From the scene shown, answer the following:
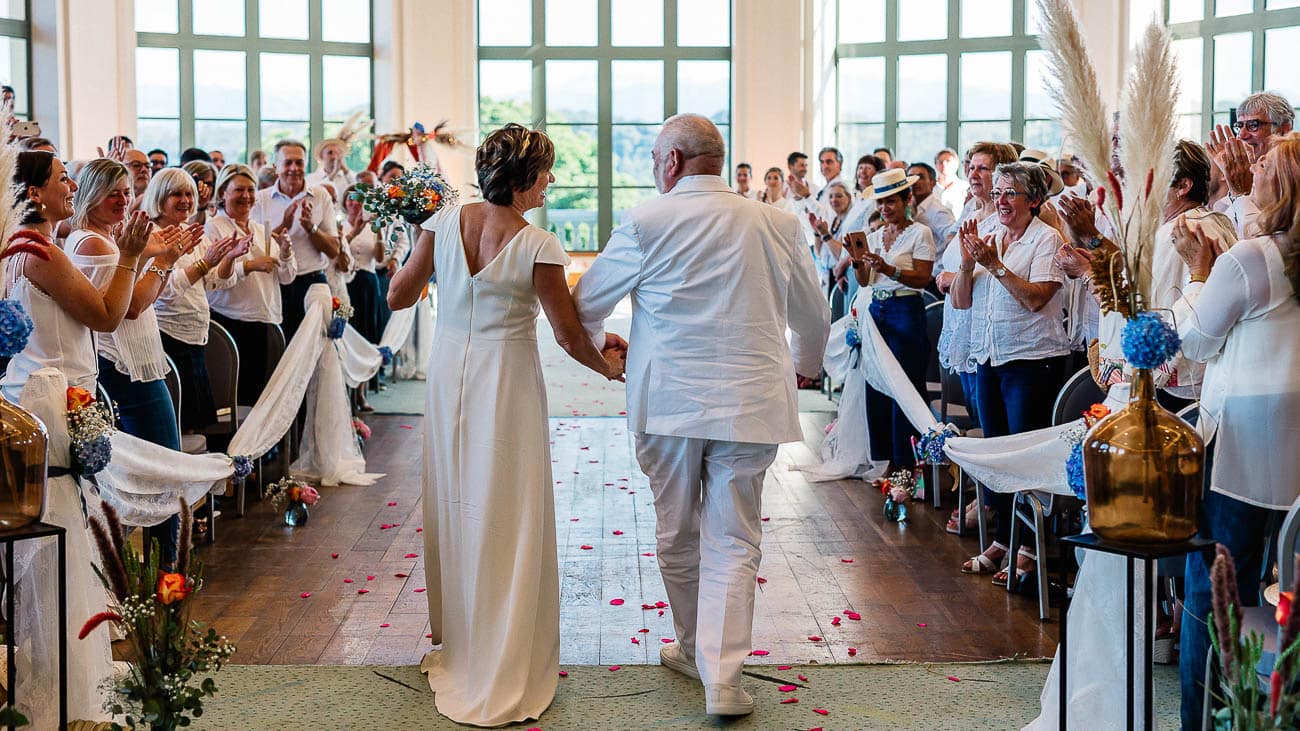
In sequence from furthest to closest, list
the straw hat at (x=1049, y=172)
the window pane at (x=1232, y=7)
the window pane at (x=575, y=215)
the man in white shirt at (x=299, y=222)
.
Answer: the window pane at (x=575, y=215)
the window pane at (x=1232, y=7)
the man in white shirt at (x=299, y=222)
the straw hat at (x=1049, y=172)

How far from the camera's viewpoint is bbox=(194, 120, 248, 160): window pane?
63.3ft

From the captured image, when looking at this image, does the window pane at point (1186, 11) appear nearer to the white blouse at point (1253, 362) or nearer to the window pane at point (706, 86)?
the window pane at point (706, 86)

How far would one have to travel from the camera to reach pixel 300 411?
7512 mm

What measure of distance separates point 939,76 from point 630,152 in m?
4.89

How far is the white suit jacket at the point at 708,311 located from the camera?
12.4 feet

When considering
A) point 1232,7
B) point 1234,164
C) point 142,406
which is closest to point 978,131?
point 1232,7

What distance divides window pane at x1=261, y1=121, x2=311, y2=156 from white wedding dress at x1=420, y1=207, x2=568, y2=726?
16546 millimetres

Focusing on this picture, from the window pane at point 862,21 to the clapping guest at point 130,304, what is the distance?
15.7 metres

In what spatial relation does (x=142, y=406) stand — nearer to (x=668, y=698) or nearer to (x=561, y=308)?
(x=561, y=308)

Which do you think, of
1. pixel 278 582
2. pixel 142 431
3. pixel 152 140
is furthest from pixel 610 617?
pixel 152 140

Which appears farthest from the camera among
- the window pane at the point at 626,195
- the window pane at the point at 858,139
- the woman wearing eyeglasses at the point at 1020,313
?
the window pane at the point at 626,195

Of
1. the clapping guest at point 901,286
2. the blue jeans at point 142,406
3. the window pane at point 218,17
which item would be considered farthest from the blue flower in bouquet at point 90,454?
the window pane at point 218,17

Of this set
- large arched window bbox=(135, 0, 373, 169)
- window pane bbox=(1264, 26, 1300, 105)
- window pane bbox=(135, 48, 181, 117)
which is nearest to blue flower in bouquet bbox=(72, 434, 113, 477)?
window pane bbox=(1264, 26, 1300, 105)

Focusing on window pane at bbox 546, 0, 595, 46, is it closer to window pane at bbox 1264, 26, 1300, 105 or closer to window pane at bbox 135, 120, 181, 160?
window pane at bbox 135, 120, 181, 160
